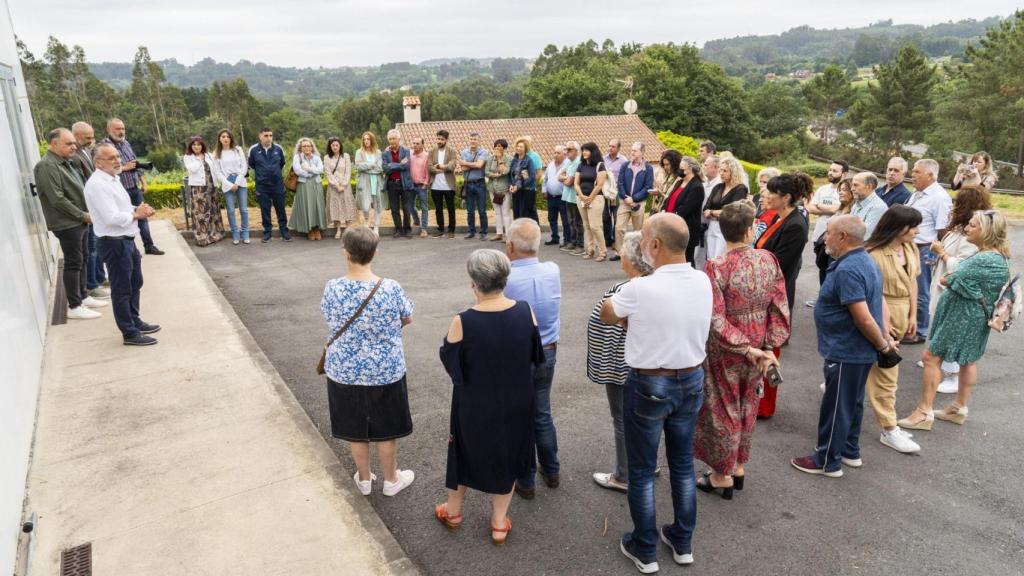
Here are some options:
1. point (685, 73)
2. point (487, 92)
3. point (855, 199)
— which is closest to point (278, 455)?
point (855, 199)

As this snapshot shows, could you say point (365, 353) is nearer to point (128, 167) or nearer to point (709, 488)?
point (709, 488)

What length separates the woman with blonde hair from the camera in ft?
37.0

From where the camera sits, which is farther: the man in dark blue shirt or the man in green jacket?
the man in dark blue shirt

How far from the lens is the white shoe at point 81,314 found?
700 centimetres

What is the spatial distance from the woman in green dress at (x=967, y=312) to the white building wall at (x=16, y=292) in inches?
230

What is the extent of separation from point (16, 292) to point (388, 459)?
3.44 metres

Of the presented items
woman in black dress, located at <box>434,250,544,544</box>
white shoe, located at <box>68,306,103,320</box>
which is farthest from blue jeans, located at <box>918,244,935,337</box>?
white shoe, located at <box>68,306,103,320</box>

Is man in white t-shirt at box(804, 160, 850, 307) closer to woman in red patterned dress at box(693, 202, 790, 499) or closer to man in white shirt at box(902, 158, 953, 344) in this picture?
man in white shirt at box(902, 158, 953, 344)

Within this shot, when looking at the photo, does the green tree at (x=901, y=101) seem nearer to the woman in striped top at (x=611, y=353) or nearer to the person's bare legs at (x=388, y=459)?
the woman in striped top at (x=611, y=353)

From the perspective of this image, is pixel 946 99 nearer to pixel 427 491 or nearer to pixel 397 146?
pixel 397 146

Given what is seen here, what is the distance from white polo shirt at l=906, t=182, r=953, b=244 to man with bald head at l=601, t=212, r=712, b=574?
447cm

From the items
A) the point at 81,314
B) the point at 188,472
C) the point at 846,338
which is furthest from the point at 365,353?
the point at 81,314

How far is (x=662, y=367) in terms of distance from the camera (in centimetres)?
324

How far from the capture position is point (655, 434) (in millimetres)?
3316
